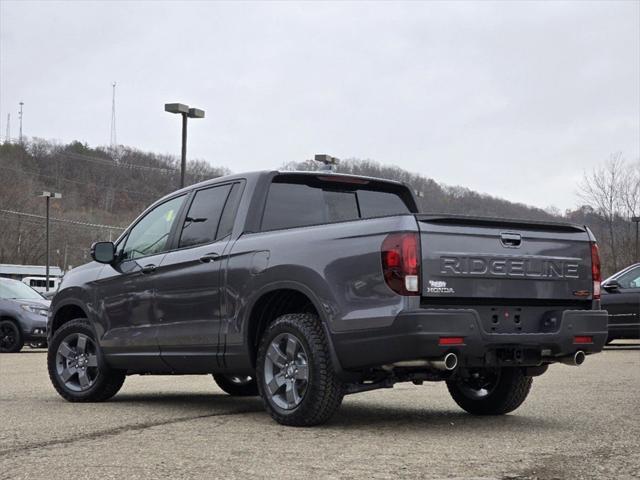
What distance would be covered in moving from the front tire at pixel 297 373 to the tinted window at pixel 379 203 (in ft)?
5.27

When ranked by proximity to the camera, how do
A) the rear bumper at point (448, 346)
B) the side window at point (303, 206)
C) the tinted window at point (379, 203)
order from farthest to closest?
the tinted window at point (379, 203), the side window at point (303, 206), the rear bumper at point (448, 346)

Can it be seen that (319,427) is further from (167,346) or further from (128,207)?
(128,207)

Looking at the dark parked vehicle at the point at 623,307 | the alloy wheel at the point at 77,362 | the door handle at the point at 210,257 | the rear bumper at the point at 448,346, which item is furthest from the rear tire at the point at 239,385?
the dark parked vehicle at the point at 623,307

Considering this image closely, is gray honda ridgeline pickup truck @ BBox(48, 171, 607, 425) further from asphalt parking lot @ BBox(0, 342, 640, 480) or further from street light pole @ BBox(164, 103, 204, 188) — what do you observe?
street light pole @ BBox(164, 103, 204, 188)

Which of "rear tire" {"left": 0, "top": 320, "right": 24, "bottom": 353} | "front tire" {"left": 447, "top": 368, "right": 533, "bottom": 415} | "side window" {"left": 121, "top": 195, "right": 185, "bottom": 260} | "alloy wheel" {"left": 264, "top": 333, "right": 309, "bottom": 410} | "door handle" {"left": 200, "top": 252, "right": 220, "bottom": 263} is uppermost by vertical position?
"side window" {"left": 121, "top": 195, "right": 185, "bottom": 260}

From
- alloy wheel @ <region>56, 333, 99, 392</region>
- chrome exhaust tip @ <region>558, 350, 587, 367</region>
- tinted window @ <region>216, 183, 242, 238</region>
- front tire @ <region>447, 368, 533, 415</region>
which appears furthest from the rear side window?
alloy wheel @ <region>56, 333, 99, 392</region>

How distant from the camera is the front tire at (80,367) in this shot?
9031mm

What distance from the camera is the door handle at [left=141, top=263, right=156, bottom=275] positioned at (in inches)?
333

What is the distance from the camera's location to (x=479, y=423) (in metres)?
7.33

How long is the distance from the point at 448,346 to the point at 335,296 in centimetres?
84

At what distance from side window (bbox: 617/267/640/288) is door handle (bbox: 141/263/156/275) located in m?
13.4

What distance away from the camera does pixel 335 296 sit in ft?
21.6

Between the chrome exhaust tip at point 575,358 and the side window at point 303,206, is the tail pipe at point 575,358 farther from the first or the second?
the side window at point 303,206

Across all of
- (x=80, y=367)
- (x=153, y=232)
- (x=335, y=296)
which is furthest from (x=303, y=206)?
(x=80, y=367)
